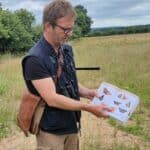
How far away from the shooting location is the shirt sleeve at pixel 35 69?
3695 millimetres

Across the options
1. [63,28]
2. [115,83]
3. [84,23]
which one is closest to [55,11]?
[63,28]

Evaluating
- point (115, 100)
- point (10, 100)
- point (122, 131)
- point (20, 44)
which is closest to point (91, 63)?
point (10, 100)

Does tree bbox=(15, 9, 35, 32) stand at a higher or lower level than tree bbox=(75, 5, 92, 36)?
higher

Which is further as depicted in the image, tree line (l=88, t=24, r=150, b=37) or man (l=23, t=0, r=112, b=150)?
tree line (l=88, t=24, r=150, b=37)

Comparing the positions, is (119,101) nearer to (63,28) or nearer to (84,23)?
(63,28)

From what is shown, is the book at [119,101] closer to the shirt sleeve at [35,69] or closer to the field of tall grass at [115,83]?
the shirt sleeve at [35,69]

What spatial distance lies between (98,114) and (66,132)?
38 centimetres

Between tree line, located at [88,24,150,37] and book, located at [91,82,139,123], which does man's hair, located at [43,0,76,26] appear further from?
tree line, located at [88,24,150,37]

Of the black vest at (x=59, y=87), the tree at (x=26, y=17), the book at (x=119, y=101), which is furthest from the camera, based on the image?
the tree at (x=26, y=17)

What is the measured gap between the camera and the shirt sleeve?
12.1 ft

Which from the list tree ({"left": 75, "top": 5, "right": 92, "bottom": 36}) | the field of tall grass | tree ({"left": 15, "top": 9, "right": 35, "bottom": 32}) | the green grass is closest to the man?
the field of tall grass

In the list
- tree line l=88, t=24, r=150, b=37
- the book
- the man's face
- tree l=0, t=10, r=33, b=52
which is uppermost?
the man's face

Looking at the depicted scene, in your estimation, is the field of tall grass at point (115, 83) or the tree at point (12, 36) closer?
the field of tall grass at point (115, 83)

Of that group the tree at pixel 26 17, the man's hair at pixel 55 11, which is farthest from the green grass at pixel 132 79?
the tree at pixel 26 17
